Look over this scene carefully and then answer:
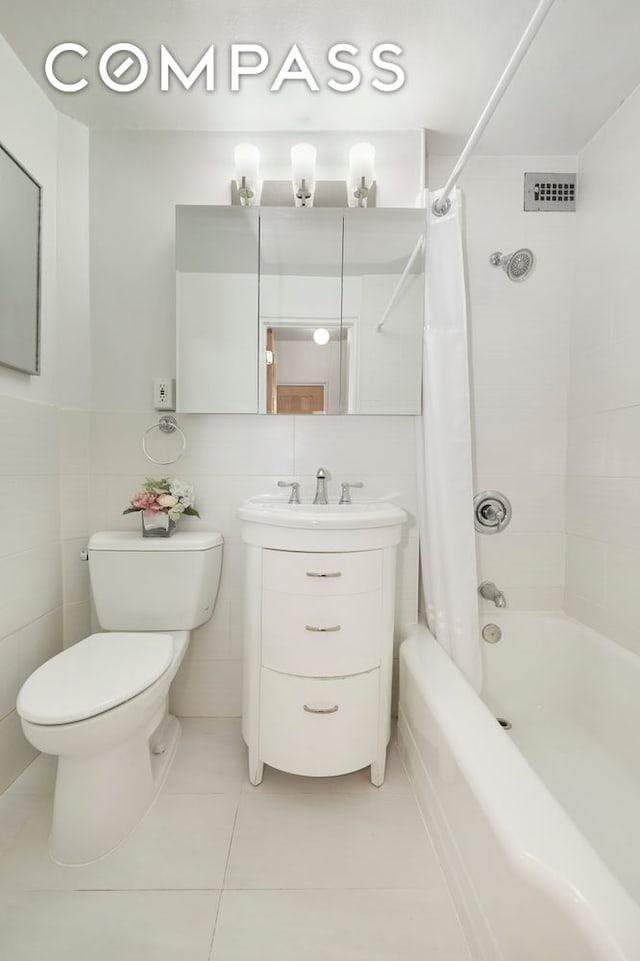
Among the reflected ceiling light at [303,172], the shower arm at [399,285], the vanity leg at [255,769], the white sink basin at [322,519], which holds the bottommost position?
the vanity leg at [255,769]

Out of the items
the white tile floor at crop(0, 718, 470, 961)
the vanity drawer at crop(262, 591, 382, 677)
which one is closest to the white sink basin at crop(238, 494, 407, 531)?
the vanity drawer at crop(262, 591, 382, 677)

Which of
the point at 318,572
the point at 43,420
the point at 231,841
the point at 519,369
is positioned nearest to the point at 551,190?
the point at 519,369

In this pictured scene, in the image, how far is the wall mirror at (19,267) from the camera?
52.6 inches

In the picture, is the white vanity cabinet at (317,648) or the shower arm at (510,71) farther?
the white vanity cabinet at (317,648)

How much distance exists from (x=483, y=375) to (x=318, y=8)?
48.0 inches

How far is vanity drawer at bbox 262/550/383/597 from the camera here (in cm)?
130

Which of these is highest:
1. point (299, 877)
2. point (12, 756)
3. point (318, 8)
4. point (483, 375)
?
point (318, 8)

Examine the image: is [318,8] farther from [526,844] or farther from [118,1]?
[526,844]

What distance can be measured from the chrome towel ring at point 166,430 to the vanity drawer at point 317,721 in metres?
0.85

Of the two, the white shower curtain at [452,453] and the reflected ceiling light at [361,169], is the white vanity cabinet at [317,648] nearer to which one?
the white shower curtain at [452,453]

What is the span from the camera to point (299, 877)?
1109 mm

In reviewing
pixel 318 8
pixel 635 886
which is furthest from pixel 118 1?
pixel 635 886

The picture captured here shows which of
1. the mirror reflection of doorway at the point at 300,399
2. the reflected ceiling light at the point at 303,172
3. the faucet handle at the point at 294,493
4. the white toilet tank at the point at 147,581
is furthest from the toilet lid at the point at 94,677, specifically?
the reflected ceiling light at the point at 303,172

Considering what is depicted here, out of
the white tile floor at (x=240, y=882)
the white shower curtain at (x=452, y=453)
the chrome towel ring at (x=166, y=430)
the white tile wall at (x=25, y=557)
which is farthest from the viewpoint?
the chrome towel ring at (x=166, y=430)
